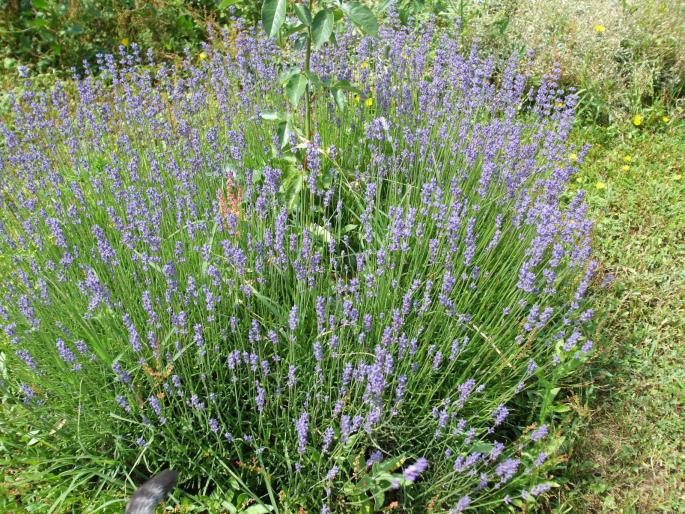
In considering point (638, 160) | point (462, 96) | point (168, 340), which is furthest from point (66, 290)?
point (638, 160)

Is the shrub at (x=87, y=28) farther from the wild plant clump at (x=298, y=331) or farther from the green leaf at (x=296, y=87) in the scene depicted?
the green leaf at (x=296, y=87)

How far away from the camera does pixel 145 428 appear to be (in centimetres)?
205

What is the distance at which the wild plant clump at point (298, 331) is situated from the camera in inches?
77.6

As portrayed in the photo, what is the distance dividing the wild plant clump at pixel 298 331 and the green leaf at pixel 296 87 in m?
0.23

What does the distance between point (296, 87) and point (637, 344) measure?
2177mm

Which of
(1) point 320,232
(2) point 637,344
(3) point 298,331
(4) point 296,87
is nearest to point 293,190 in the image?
(1) point 320,232

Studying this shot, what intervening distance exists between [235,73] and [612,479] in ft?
10.3

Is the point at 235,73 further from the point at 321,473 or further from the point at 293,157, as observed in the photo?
the point at 321,473

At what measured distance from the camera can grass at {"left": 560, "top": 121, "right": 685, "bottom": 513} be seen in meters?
2.34

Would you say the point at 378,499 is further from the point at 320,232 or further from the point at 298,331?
the point at 320,232

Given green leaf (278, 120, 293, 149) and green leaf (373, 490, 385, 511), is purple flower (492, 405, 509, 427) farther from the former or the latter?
green leaf (278, 120, 293, 149)

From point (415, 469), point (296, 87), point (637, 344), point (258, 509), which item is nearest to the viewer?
point (415, 469)

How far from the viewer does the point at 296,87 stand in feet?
7.70

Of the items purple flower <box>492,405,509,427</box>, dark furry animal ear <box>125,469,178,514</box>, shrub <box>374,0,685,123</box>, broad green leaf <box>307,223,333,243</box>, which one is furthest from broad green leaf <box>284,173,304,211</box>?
shrub <box>374,0,685,123</box>
